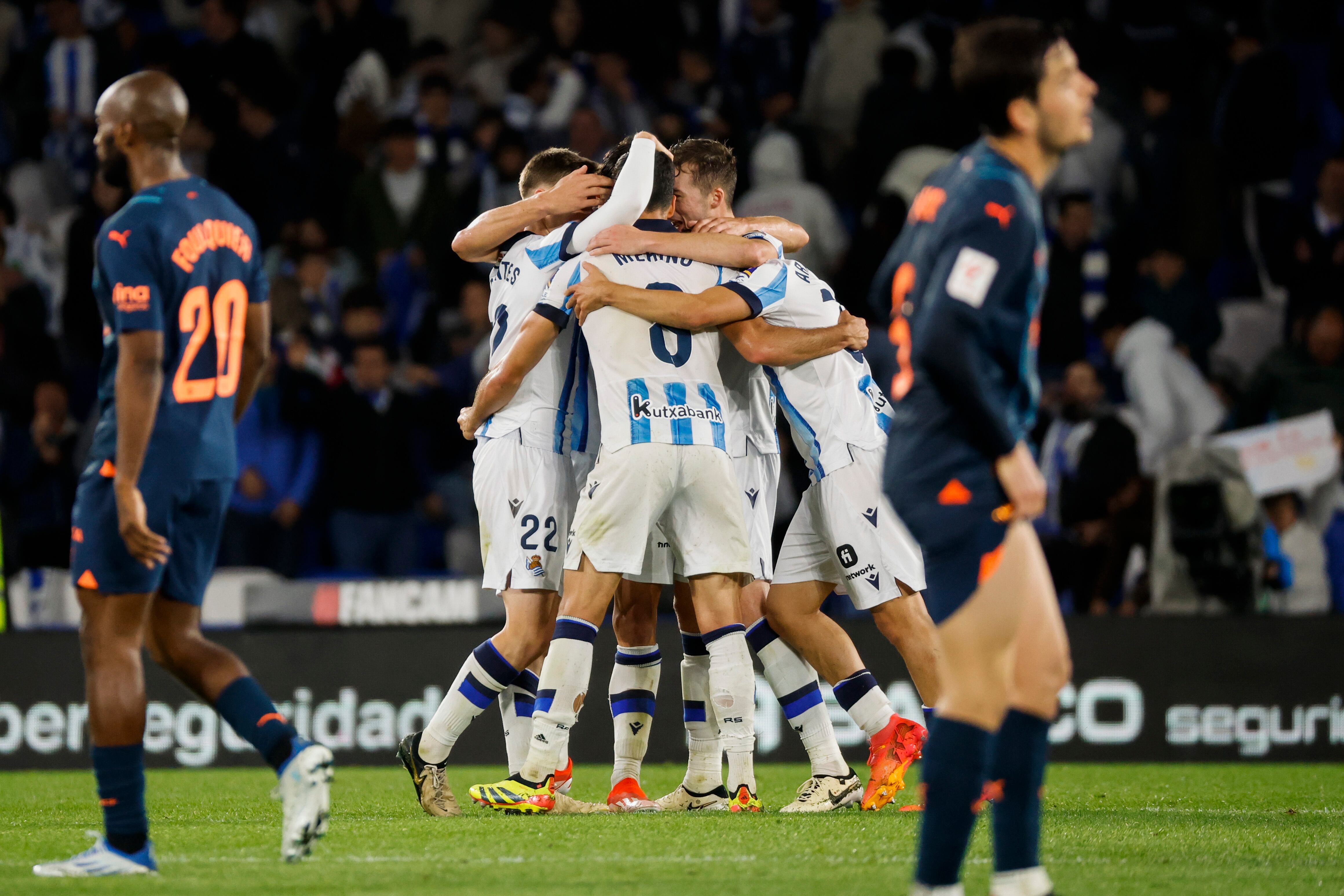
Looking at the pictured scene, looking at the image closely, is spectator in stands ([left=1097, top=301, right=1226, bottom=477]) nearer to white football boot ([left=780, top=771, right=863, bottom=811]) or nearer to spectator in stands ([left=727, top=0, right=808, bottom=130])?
spectator in stands ([left=727, top=0, right=808, bottom=130])

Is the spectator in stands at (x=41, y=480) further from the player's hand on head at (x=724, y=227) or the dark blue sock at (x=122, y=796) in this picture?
the dark blue sock at (x=122, y=796)

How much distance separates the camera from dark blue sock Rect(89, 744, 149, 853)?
4777 millimetres

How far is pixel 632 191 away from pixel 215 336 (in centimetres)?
199

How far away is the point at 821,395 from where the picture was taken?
7035 mm

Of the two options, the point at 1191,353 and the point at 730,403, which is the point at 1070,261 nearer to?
the point at 1191,353

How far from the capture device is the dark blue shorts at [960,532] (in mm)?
3902

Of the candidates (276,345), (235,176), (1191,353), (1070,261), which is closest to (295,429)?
(276,345)

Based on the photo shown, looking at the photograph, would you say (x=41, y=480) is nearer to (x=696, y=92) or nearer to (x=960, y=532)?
(x=696, y=92)

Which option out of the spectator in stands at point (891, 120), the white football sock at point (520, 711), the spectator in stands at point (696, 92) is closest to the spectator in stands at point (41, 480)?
the spectator in stands at point (696, 92)

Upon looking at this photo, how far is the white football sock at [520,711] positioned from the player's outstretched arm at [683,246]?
1916 mm

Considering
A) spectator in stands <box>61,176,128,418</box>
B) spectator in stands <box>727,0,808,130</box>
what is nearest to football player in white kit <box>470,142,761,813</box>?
spectator in stands <box>61,176,128,418</box>

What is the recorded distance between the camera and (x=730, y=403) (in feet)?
23.0

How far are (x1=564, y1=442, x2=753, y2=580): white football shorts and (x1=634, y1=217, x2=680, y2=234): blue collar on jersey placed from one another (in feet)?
3.03

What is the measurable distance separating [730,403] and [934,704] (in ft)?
4.96
